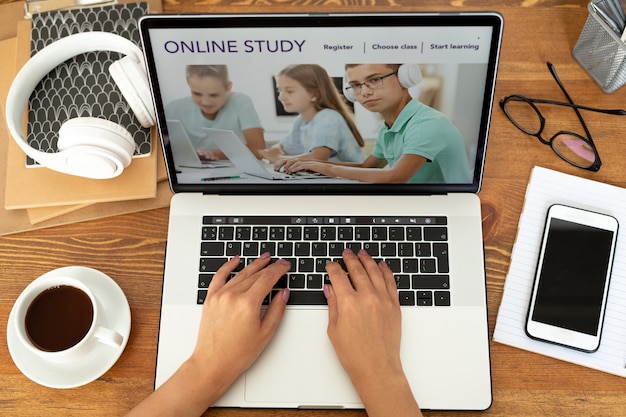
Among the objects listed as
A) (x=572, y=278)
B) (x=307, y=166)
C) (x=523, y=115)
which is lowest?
(x=572, y=278)

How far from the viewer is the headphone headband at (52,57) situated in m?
0.81

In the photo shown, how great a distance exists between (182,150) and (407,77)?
0.31m

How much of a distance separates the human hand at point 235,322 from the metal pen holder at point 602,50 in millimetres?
551

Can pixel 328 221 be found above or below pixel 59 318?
above

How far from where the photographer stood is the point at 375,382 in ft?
2.37

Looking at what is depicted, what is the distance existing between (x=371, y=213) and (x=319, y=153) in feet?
0.37

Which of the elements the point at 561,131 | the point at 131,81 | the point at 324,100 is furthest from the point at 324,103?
the point at 561,131

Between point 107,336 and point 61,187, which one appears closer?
point 107,336

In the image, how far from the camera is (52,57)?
2.80 ft

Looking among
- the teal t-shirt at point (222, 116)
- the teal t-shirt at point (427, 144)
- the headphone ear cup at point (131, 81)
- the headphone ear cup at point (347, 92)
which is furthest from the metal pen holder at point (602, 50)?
the headphone ear cup at point (131, 81)

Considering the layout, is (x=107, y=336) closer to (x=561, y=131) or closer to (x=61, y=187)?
(x=61, y=187)

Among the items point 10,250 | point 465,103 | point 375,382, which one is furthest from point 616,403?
point 10,250

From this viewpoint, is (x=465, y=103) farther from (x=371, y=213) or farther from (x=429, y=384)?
(x=429, y=384)

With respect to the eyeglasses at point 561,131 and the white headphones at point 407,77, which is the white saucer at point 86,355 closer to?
the white headphones at point 407,77
